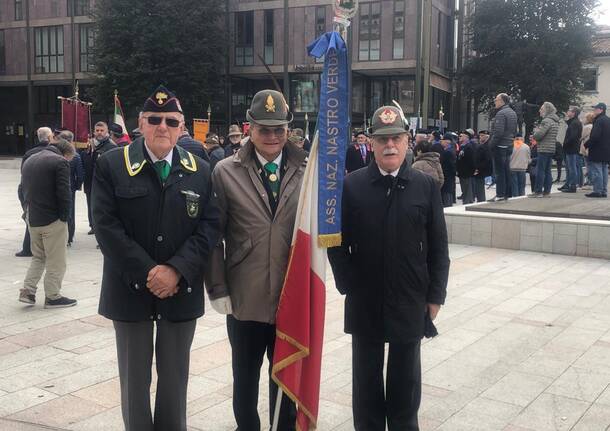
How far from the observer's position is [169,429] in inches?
146

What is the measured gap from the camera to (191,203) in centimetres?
355

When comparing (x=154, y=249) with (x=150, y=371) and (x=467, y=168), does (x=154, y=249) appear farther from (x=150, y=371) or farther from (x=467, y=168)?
(x=467, y=168)

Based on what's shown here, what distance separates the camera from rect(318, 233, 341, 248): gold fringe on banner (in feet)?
11.8

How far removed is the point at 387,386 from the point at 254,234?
3.78 feet

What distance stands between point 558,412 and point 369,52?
3912cm

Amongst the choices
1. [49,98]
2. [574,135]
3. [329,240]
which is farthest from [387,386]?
[49,98]

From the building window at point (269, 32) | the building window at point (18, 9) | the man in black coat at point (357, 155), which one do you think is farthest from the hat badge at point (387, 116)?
the building window at point (18, 9)

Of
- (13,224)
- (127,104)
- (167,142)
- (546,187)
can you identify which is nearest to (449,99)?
(127,104)

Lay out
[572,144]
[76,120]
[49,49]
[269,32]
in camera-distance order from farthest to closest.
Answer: [49,49] < [269,32] < [572,144] < [76,120]

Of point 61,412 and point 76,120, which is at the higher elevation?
point 76,120

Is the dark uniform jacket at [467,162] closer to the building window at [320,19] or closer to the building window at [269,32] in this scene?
the building window at [320,19]

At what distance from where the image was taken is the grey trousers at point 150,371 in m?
3.59

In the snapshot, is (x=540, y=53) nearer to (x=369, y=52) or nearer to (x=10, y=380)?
(x=369, y=52)

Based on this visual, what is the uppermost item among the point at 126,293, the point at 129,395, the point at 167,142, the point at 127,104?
the point at 127,104
